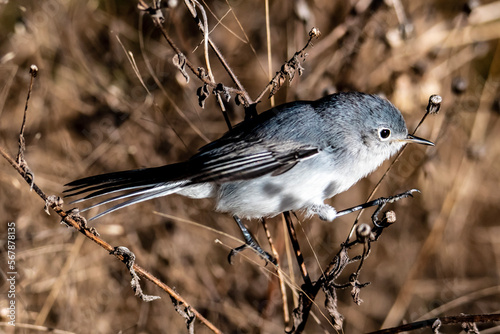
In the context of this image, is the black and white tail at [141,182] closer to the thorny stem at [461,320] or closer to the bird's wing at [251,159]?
the bird's wing at [251,159]

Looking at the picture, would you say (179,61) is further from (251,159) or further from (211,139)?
(211,139)

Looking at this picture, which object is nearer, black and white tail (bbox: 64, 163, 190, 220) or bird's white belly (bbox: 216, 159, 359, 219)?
black and white tail (bbox: 64, 163, 190, 220)

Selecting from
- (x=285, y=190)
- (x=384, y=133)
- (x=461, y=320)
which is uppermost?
(x=384, y=133)

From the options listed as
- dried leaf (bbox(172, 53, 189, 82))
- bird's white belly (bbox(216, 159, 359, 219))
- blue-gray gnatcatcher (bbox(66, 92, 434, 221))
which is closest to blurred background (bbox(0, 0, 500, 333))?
blue-gray gnatcatcher (bbox(66, 92, 434, 221))

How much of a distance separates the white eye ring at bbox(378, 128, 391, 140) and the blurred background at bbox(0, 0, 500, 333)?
53cm

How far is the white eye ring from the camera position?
2.57 meters

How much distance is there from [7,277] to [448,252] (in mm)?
2942

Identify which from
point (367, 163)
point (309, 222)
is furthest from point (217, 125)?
point (367, 163)

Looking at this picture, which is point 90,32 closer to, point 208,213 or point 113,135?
point 113,135

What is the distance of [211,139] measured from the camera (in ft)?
12.1

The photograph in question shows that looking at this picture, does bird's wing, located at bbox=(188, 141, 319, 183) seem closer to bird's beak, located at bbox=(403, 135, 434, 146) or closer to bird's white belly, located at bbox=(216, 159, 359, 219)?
bird's white belly, located at bbox=(216, 159, 359, 219)

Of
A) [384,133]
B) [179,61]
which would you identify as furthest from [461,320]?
[179,61]

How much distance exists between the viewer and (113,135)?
11.5 feet

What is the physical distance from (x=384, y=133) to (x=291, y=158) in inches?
19.6
